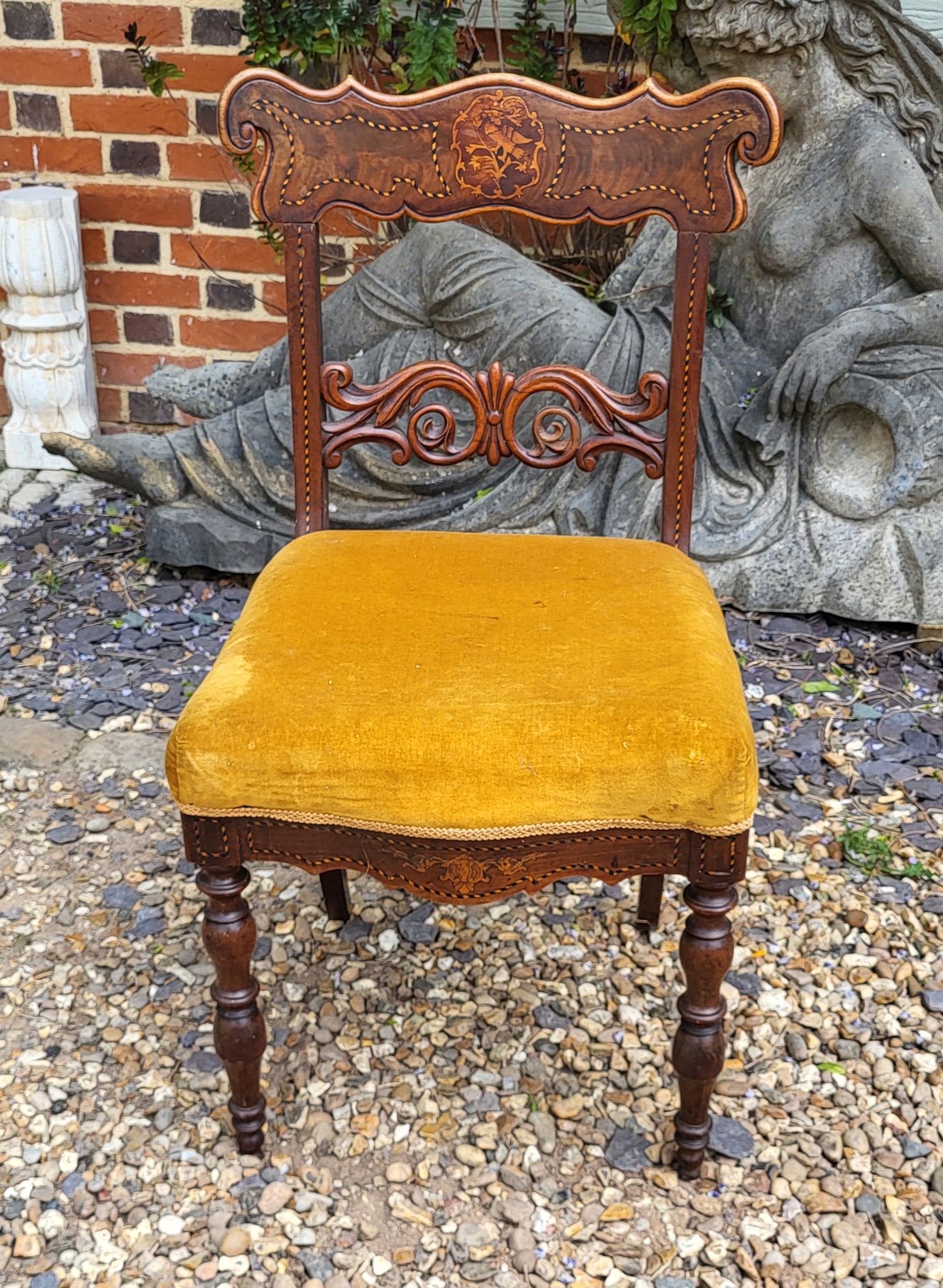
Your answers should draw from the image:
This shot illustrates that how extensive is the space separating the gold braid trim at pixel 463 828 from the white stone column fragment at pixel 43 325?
7.40ft

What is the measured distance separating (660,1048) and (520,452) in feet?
2.72

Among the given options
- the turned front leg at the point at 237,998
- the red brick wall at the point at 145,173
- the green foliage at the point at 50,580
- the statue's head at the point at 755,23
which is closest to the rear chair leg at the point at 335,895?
the turned front leg at the point at 237,998

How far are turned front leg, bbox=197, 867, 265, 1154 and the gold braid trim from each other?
3.5 inches

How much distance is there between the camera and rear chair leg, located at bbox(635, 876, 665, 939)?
1926mm

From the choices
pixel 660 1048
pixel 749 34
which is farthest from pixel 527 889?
pixel 749 34

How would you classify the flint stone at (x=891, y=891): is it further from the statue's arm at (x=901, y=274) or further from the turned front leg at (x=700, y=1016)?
the statue's arm at (x=901, y=274)

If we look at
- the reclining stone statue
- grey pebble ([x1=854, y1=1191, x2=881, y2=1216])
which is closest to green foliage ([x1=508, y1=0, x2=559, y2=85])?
the reclining stone statue

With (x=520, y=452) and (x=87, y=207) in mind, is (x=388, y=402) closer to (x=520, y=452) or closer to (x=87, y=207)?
(x=520, y=452)

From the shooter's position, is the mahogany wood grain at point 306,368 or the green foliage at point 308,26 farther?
the green foliage at point 308,26

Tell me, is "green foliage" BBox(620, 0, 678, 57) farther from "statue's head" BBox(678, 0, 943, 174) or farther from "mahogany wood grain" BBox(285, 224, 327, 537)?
"mahogany wood grain" BBox(285, 224, 327, 537)

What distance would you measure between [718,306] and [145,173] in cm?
171

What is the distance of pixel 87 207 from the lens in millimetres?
3670

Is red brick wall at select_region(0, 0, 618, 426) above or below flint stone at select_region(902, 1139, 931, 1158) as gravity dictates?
above

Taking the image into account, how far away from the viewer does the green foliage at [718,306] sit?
2.84 metres
